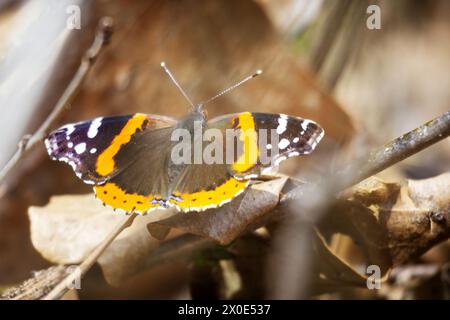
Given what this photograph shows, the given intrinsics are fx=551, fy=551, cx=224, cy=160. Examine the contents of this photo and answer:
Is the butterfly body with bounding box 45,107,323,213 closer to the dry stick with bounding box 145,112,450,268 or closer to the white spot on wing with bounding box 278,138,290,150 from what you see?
the white spot on wing with bounding box 278,138,290,150

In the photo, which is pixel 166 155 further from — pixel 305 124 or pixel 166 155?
pixel 305 124

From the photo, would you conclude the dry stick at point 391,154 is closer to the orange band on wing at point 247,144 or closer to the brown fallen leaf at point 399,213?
the brown fallen leaf at point 399,213

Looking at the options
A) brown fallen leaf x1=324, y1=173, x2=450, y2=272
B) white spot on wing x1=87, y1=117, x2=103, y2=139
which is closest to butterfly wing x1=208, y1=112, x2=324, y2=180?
brown fallen leaf x1=324, y1=173, x2=450, y2=272

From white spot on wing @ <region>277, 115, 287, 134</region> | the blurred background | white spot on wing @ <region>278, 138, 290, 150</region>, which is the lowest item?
white spot on wing @ <region>278, 138, 290, 150</region>

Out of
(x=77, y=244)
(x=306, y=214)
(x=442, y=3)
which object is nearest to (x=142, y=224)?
(x=77, y=244)

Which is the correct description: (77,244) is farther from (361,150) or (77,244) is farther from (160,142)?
(361,150)

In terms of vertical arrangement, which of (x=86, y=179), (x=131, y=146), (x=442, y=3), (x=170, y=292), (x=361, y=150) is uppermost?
(x=442, y=3)
